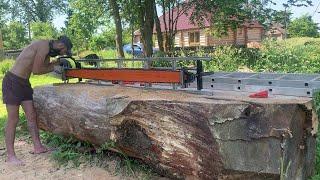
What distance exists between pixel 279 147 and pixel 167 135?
113 centimetres

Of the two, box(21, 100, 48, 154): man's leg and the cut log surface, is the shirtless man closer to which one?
box(21, 100, 48, 154): man's leg

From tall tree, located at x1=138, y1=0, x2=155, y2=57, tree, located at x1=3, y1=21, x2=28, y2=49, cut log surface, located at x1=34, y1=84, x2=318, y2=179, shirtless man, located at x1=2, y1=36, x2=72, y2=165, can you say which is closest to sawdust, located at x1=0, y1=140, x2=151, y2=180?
shirtless man, located at x1=2, y1=36, x2=72, y2=165

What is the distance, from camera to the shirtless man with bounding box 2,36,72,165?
211 inches

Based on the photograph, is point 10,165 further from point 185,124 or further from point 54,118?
point 185,124

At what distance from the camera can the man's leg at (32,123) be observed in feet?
18.5

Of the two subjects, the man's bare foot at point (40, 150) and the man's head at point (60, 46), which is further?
the man's bare foot at point (40, 150)

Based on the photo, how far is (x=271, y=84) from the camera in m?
3.96

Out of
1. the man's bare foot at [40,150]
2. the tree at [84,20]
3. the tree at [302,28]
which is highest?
the tree at [302,28]

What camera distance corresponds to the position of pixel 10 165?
217 inches

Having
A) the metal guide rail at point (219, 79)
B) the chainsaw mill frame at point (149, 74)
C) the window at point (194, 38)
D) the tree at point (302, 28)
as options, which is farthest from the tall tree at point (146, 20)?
the tree at point (302, 28)

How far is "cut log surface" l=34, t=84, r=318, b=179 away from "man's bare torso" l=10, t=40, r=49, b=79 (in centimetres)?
79

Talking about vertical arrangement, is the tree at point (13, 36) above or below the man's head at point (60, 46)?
above

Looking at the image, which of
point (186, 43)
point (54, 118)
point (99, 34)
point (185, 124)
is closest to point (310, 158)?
point (185, 124)

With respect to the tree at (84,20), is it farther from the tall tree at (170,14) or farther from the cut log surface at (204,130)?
the cut log surface at (204,130)
